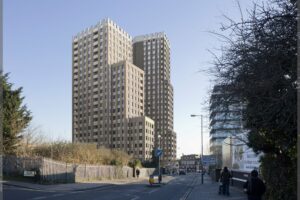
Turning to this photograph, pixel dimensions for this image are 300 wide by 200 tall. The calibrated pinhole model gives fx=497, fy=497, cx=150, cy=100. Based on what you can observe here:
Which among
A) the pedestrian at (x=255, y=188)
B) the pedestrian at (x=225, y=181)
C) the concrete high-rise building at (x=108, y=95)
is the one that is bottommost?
the pedestrian at (x=225, y=181)

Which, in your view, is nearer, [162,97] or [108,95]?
[108,95]

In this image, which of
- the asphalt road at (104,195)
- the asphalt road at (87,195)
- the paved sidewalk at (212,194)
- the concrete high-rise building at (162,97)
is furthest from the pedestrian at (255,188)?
the concrete high-rise building at (162,97)

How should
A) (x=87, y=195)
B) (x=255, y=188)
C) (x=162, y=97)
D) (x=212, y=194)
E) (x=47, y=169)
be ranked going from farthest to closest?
(x=162, y=97) → (x=47, y=169) → (x=212, y=194) → (x=87, y=195) → (x=255, y=188)

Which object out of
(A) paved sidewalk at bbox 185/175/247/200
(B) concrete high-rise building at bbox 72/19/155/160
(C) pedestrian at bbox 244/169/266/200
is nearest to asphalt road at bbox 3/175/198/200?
(A) paved sidewalk at bbox 185/175/247/200

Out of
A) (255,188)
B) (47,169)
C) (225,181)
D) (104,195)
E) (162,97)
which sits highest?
(162,97)

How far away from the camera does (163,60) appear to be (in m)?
195

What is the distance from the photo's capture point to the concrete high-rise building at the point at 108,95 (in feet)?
544

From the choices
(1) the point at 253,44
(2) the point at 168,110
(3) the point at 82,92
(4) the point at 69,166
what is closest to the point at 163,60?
(2) the point at 168,110

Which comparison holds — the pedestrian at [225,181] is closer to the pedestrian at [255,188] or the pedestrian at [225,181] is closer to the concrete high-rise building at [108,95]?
the pedestrian at [255,188]

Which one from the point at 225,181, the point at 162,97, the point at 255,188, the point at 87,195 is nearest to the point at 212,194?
the point at 225,181

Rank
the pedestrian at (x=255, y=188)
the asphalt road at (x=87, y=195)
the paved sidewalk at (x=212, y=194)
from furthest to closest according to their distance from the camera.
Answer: the paved sidewalk at (x=212, y=194)
the asphalt road at (x=87, y=195)
the pedestrian at (x=255, y=188)

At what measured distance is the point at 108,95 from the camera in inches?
6791

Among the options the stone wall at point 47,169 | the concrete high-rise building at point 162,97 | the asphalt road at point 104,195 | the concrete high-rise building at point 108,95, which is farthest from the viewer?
the concrete high-rise building at point 162,97

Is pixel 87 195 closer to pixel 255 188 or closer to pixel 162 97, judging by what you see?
pixel 255 188
